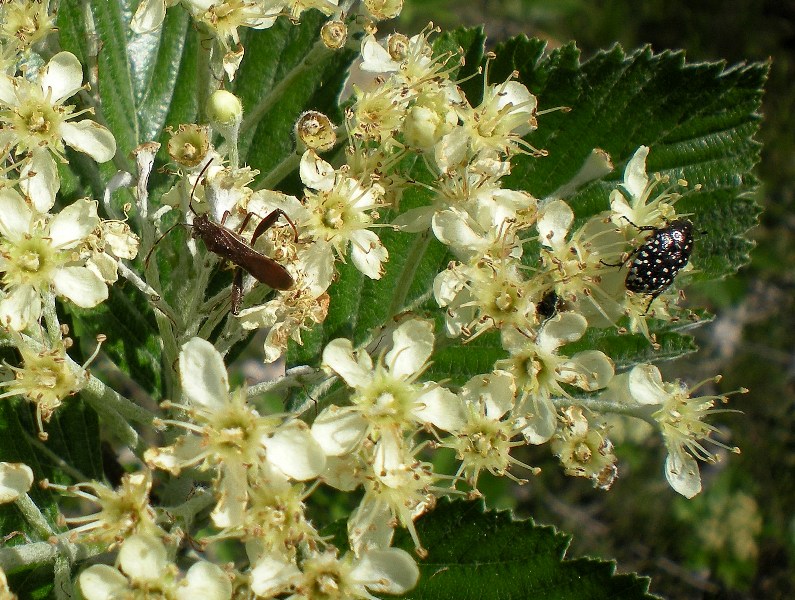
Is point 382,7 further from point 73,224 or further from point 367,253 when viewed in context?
point 73,224

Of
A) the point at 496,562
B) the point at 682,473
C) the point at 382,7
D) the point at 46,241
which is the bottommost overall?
the point at 496,562

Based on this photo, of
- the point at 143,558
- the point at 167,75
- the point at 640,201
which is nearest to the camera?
the point at 143,558

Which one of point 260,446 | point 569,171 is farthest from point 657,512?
point 260,446

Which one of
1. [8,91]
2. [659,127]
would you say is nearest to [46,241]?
[8,91]

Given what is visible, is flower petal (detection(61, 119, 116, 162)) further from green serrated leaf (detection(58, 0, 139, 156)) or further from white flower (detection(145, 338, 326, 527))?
white flower (detection(145, 338, 326, 527))

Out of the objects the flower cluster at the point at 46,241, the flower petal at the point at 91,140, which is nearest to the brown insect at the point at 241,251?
the flower cluster at the point at 46,241

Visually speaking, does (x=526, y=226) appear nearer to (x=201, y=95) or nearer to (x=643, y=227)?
(x=643, y=227)
